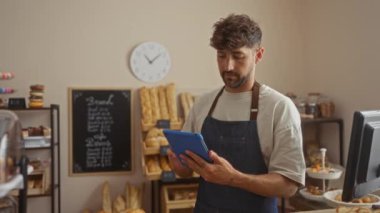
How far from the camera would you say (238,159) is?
1.60 metres

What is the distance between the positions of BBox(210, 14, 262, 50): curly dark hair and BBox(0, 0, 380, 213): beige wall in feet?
5.27

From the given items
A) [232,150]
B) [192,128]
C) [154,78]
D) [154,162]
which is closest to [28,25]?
[154,78]

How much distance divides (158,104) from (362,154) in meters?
2.08

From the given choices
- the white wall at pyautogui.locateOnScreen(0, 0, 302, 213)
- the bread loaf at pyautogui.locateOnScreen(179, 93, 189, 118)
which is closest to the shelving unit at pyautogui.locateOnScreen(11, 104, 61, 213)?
the white wall at pyautogui.locateOnScreen(0, 0, 302, 213)

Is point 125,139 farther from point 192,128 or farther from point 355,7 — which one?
point 355,7

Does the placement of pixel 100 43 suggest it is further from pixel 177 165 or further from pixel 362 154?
pixel 362 154

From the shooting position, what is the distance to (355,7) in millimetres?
2934

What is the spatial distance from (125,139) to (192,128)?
4.84ft

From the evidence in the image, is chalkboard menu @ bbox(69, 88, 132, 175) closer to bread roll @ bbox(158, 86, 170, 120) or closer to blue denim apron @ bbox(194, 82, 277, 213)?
bread roll @ bbox(158, 86, 170, 120)

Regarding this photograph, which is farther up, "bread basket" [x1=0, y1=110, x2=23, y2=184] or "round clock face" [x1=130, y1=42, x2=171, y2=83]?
"round clock face" [x1=130, y1=42, x2=171, y2=83]

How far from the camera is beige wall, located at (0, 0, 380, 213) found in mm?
2938

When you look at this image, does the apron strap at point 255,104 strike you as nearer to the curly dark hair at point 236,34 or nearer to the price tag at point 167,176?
the curly dark hair at point 236,34

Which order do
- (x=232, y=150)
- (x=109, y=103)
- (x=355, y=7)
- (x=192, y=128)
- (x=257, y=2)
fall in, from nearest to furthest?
(x=232, y=150)
(x=192, y=128)
(x=355, y=7)
(x=109, y=103)
(x=257, y=2)

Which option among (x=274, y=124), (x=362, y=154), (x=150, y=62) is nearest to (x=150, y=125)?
(x=150, y=62)
